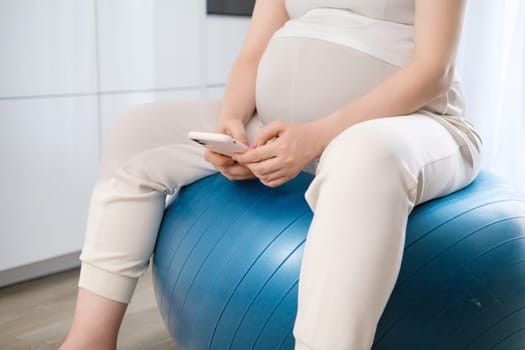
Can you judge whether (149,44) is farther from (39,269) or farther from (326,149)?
(326,149)

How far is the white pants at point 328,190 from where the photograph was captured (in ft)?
2.72

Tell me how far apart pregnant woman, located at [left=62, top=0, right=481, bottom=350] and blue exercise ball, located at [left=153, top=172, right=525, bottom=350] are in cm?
5

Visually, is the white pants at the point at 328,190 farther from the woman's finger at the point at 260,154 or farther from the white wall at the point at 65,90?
the white wall at the point at 65,90

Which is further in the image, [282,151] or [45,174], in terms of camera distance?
[45,174]

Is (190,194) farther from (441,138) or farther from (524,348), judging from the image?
(524,348)

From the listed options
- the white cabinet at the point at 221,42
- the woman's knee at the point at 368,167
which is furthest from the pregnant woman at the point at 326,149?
the white cabinet at the point at 221,42

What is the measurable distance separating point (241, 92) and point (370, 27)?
283mm

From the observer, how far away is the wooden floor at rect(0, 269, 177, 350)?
59.5 inches

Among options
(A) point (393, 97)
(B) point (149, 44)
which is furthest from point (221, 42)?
(A) point (393, 97)

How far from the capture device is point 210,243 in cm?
112

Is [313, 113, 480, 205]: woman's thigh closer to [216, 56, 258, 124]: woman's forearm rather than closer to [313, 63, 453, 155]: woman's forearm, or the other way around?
[313, 63, 453, 155]: woman's forearm

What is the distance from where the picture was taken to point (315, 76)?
3.83ft

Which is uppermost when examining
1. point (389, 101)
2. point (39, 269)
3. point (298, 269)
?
point (389, 101)

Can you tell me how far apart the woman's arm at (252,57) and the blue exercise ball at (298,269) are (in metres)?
0.20
